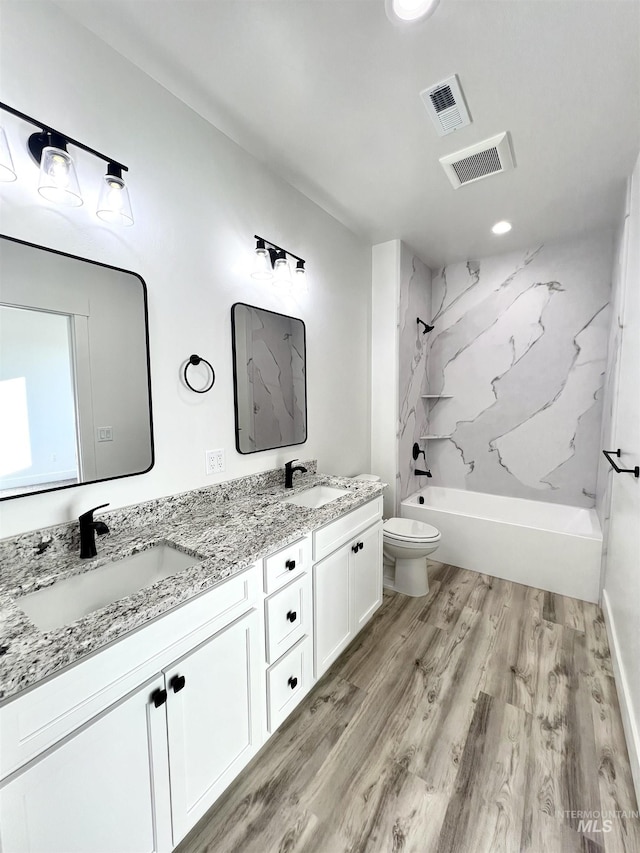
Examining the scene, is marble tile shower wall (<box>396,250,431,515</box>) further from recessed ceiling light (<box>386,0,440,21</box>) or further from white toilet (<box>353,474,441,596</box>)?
recessed ceiling light (<box>386,0,440,21</box>)

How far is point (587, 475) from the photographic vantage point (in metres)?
2.97

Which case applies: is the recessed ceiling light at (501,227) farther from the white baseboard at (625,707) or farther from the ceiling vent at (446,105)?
the white baseboard at (625,707)

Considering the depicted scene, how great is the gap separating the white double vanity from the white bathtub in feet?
5.38

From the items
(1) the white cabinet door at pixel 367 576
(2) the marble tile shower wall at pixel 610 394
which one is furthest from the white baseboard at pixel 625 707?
(1) the white cabinet door at pixel 367 576

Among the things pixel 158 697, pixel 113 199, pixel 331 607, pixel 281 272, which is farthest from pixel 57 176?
pixel 331 607

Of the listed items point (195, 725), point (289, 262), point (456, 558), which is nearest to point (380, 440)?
point (456, 558)

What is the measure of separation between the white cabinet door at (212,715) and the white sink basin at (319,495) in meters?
0.87

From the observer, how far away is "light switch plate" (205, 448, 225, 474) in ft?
5.62

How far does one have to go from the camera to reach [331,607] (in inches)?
68.5

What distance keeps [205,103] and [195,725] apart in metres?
2.42

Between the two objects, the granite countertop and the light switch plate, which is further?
the light switch plate

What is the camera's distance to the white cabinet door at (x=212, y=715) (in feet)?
3.33

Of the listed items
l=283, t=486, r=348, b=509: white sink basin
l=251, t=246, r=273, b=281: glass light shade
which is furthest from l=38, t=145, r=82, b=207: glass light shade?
l=283, t=486, r=348, b=509: white sink basin

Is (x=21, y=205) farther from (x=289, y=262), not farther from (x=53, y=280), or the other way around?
(x=289, y=262)
